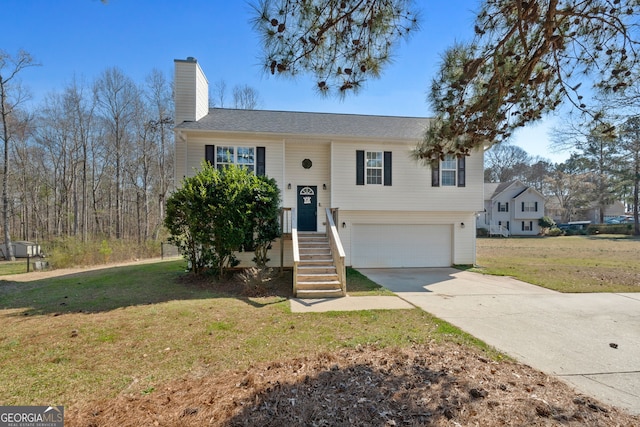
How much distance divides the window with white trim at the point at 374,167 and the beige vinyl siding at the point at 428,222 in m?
1.26

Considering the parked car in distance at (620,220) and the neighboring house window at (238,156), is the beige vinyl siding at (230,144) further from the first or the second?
the parked car in distance at (620,220)

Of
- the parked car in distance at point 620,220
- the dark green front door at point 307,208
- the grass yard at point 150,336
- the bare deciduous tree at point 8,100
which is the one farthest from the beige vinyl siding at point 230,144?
the parked car in distance at point 620,220

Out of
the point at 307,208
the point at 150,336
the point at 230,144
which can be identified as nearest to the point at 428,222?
the point at 307,208

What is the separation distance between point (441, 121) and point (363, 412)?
541cm

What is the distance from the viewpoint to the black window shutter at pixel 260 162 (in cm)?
1102

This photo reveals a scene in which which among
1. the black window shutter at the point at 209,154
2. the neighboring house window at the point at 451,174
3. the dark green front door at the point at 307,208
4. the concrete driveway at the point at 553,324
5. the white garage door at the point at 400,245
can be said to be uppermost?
the black window shutter at the point at 209,154

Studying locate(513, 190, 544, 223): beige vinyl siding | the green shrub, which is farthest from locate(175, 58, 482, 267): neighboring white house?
the green shrub

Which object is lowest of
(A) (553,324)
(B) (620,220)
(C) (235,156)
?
(A) (553,324)

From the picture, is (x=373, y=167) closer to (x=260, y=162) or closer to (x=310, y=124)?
(x=310, y=124)

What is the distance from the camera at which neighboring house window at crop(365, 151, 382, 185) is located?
11.8 m

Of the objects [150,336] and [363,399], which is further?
[150,336]

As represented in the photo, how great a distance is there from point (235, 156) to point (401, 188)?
6183mm

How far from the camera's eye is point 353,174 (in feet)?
38.2

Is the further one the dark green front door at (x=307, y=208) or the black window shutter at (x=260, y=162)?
the dark green front door at (x=307, y=208)
